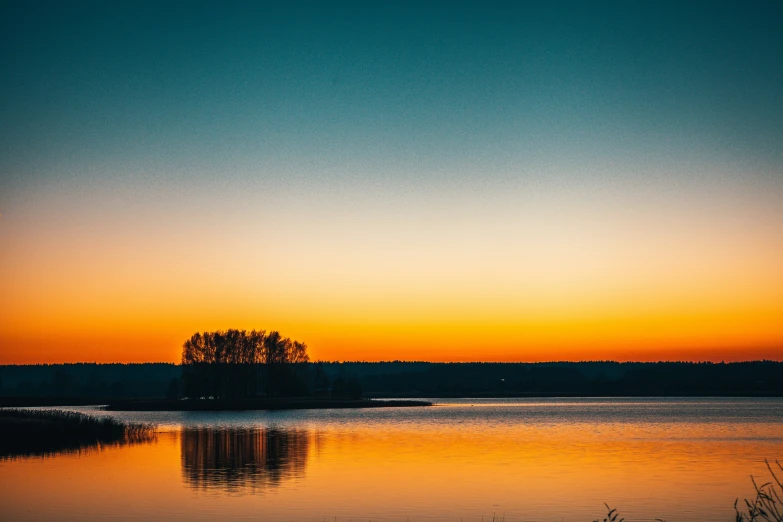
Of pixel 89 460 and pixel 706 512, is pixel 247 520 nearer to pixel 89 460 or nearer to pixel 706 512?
pixel 706 512

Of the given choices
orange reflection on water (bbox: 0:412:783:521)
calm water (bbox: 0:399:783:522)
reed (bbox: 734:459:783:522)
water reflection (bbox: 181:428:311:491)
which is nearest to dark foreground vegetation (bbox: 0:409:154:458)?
calm water (bbox: 0:399:783:522)

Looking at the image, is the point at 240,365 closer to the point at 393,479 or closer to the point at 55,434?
the point at 55,434

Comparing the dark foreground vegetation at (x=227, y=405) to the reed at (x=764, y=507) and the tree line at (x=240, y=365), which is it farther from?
the reed at (x=764, y=507)

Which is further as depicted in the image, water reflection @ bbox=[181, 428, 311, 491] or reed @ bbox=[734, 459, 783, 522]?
water reflection @ bbox=[181, 428, 311, 491]

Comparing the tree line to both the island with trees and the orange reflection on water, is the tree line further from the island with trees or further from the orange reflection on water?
the orange reflection on water

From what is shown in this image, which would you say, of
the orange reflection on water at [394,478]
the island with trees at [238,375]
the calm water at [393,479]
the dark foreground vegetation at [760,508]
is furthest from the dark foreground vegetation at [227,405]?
the dark foreground vegetation at [760,508]

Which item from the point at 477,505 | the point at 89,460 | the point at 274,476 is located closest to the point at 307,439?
the point at 89,460

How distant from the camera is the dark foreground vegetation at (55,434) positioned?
4828 cm

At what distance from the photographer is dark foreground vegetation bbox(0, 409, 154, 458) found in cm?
4828

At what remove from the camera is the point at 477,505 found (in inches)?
1102

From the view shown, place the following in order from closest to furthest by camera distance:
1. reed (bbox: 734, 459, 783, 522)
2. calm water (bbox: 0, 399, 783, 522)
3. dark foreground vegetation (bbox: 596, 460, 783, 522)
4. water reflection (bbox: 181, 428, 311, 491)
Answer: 1. reed (bbox: 734, 459, 783, 522)
2. dark foreground vegetation (bbox: 596, 460, 783, 522)
3. calm water (bbox: 0, 399, 783, 522)
4. water reflection (bbox: 181, 428, 311, 491)

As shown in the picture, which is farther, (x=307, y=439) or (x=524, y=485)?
(x=307, y=439)

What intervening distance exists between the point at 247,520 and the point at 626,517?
11901 millimetres

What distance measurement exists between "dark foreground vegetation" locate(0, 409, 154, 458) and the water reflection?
458 centimetres
